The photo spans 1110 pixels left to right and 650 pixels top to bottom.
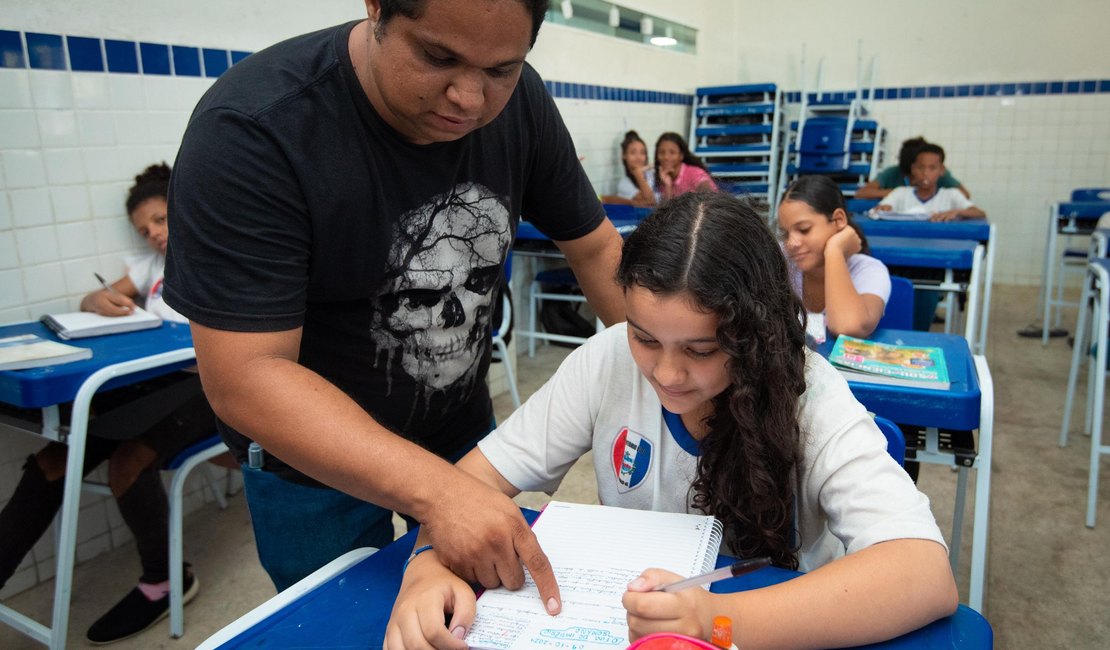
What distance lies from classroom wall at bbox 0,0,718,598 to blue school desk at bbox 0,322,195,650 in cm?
38

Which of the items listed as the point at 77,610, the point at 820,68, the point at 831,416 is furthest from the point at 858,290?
the point at 820,68

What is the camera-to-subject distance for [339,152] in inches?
34.7

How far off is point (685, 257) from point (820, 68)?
6.05 metres

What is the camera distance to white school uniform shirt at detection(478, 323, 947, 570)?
84cm

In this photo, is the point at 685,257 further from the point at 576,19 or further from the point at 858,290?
the point at 576,19

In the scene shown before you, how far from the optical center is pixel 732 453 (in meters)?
0.92

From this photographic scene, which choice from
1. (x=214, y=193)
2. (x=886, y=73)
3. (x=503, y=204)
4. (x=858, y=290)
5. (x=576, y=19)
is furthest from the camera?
(x=886, y=73)

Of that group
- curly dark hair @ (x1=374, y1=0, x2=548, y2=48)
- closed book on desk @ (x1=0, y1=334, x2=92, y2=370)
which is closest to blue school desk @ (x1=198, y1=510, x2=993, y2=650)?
curly dark hair @ (x1=374, y1=0, x2=548, y2=48)

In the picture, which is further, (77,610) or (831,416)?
(77,610)

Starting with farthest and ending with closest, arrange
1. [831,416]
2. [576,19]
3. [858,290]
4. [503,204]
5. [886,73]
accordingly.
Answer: [886,73]
[576,19]
[858,290]
[503,204]
[831,416]

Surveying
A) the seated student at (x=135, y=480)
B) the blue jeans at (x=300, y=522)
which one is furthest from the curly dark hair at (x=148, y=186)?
the blue jeans at (x=300, y=522)

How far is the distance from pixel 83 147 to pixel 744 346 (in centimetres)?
213

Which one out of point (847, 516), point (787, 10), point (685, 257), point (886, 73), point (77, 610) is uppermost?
point (787, 10)

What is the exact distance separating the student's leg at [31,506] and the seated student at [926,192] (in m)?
4.14
